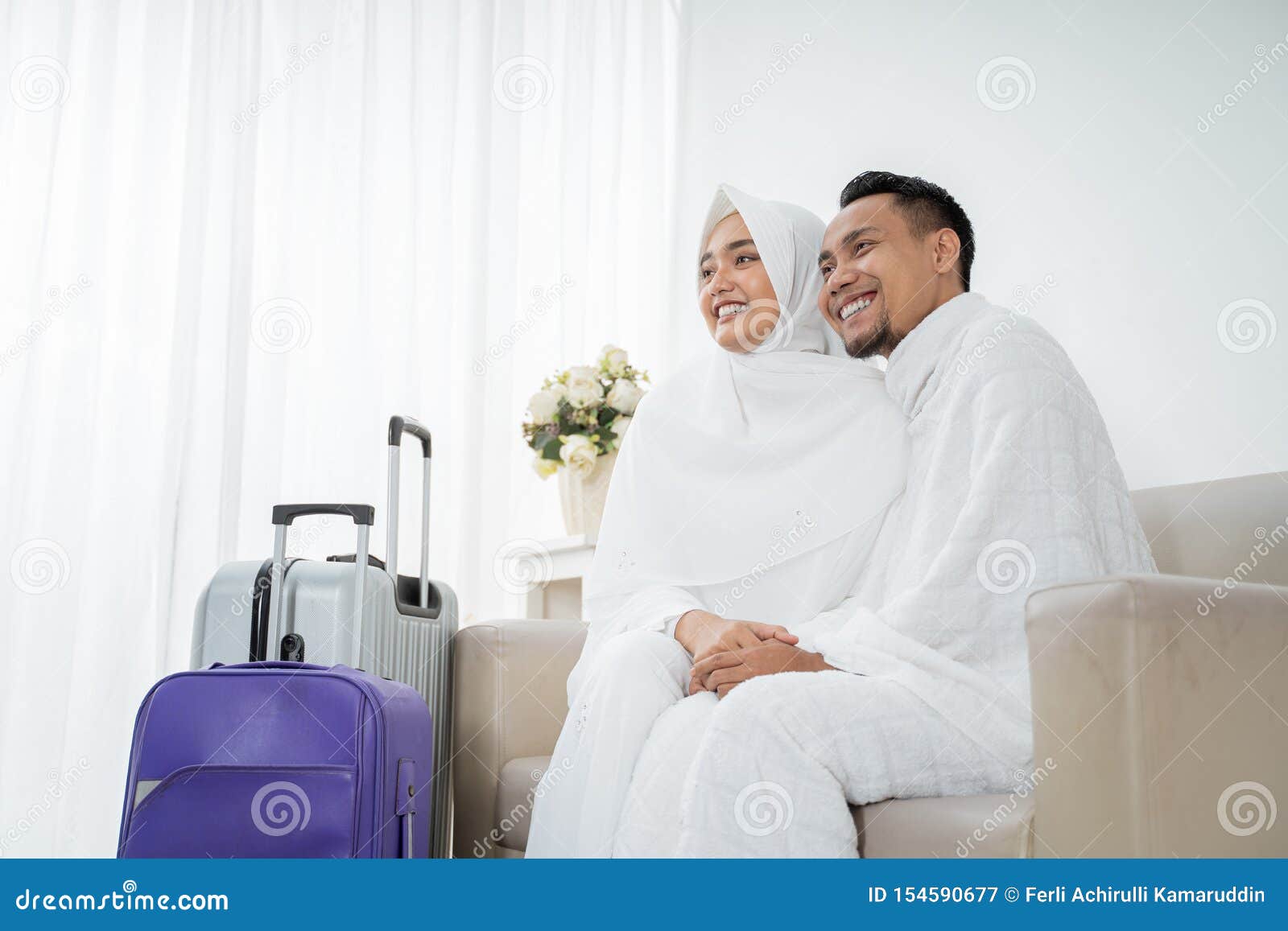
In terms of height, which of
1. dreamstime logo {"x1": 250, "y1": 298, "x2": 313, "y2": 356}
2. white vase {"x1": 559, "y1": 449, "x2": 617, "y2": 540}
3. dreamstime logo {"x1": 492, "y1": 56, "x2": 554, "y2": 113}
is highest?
dreamstime logo {"x1": 492, "y1": 56, "x2": 554, "y2": 113}

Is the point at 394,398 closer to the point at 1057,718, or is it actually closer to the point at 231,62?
the point at 231,62

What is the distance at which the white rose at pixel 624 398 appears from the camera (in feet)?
7.73

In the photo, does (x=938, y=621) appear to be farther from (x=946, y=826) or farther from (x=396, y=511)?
(x=396, y=511)

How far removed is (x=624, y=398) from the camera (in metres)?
2.36

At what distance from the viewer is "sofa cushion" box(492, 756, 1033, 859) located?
0.95 metres

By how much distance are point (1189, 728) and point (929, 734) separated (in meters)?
0.27

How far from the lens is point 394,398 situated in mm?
2674

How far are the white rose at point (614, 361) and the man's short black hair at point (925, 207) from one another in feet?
3.04

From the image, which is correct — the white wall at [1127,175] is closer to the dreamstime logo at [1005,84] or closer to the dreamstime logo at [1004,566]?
the dreamstime logo at [1005,84]
